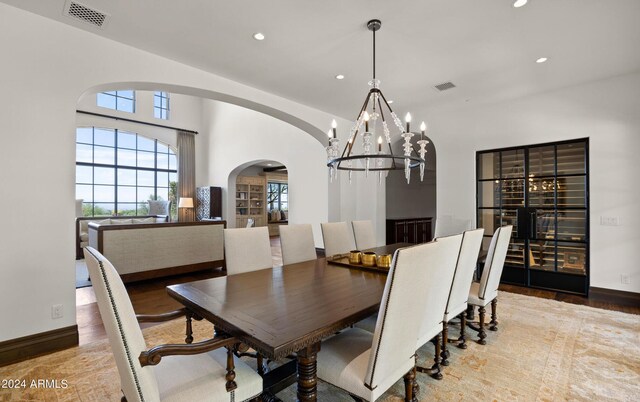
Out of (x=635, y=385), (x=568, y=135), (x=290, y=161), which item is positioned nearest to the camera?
(x=635, y=385)

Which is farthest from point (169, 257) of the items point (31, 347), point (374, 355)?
point (374, 355)

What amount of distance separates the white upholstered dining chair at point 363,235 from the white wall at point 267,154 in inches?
84.8

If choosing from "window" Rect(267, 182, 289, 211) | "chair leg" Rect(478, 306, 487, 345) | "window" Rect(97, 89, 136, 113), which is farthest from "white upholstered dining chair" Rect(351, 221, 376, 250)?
"window" Rect(97, 89, 136, 113)

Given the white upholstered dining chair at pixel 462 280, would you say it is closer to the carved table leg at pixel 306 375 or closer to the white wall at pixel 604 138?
the carved table leg at pixel 306 375

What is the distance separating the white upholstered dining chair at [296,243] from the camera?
10.0 ft

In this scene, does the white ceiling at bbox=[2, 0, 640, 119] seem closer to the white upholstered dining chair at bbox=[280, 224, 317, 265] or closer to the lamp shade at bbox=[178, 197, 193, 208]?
the white upholstered dining chair at bbox=[280, 224, 317, 265]

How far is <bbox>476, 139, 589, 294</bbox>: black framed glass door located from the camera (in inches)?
163

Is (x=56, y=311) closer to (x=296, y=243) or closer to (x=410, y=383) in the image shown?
(x=296, y=243)

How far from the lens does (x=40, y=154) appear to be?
2.57 metres

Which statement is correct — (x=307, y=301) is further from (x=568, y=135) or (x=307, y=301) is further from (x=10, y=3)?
(x=568, y=135)

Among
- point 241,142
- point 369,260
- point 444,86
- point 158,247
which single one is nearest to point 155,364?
point 369,260

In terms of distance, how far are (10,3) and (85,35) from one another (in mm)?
492

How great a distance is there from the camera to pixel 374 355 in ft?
4.28

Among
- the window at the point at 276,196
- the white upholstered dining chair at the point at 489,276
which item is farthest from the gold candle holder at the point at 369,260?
the window at the point at 276,196
